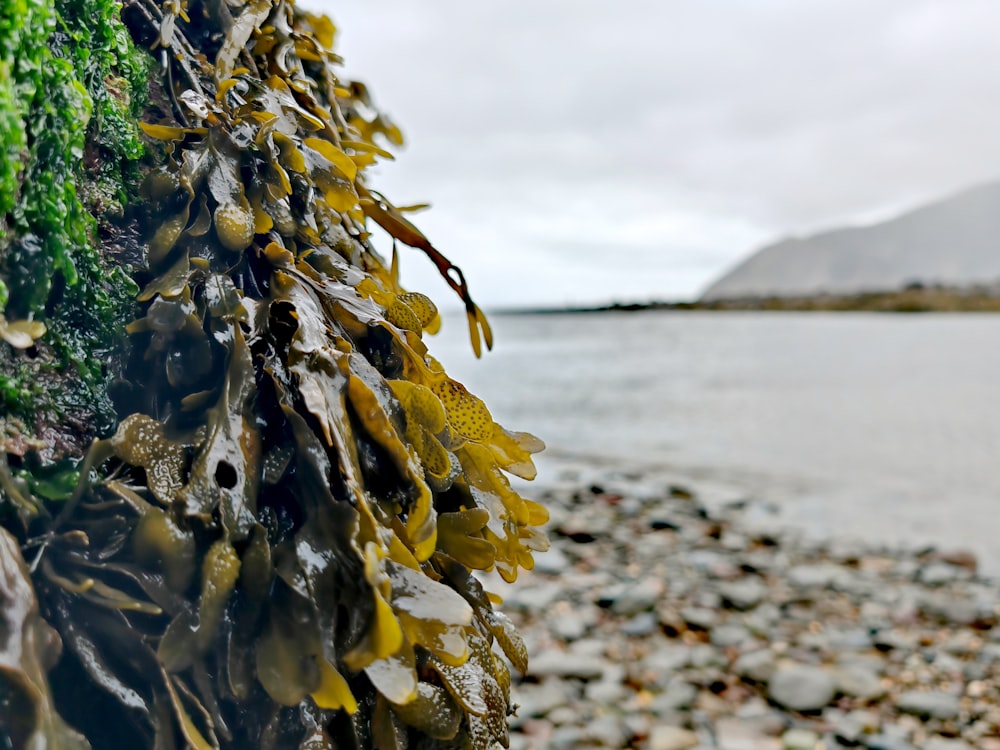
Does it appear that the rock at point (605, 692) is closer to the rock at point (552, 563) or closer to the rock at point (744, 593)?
the rock at point (744, 593)

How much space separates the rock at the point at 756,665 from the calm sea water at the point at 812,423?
2.11 meters

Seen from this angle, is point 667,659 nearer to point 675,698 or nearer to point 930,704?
point 675,698

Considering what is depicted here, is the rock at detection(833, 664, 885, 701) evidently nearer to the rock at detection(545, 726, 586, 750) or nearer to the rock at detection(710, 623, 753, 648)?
the rock at detection(710, 623, 753, 648)

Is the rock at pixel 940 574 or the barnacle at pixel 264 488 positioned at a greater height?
the barnacle at pixel 264 488

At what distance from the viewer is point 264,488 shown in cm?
77

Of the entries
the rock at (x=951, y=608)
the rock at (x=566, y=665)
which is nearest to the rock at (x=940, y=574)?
the rock at (x=951, y=608)

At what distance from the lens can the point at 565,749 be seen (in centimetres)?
240

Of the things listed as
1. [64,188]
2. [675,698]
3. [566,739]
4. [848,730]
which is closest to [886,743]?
[848,730]

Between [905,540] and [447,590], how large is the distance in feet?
16.3

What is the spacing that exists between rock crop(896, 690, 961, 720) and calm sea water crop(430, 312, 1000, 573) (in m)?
1.87

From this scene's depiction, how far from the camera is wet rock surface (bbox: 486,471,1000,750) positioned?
255 centimetres

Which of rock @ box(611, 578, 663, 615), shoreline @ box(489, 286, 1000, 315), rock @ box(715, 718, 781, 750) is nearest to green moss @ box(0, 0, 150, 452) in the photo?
rock @ box(715, 718, 781, 750)

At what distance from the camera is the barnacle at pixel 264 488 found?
2.23 feet

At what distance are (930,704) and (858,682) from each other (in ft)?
0.81
